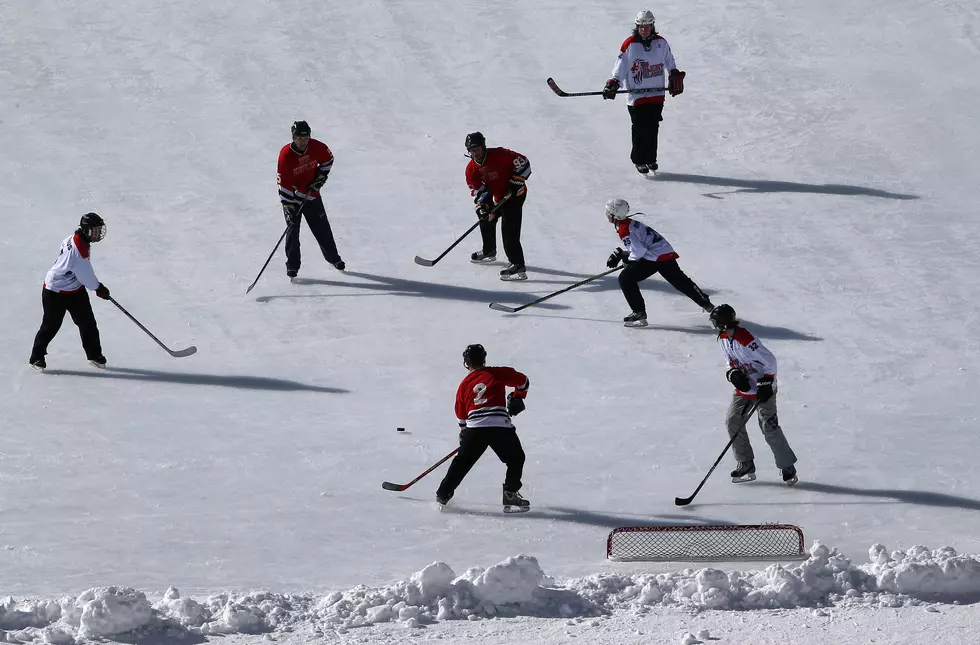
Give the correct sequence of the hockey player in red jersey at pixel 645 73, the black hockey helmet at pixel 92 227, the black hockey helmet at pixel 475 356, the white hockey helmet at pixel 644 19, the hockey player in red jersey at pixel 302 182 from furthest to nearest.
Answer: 1. the hockey player in red jersey at pixel 645 73
2. the white hockey helmet at pixel 644 19
3. the hockey player in red jersey at pixel 302 182
4. the black hockey helmet at pixel 92 227
5. the black hockey helmet at pixel 475 356

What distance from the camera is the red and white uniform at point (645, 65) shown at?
42.4 ft

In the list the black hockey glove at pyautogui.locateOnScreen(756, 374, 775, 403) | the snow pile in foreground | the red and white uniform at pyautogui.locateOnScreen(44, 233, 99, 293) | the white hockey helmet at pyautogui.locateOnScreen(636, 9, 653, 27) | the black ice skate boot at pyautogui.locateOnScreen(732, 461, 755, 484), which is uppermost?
the white hockey helmet at pyautogui.locateOnScreen(636, 9, 653, 27)

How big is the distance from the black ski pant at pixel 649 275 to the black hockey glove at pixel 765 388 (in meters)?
2.28

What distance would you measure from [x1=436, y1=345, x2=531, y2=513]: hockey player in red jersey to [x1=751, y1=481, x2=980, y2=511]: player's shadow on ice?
4.87 ft

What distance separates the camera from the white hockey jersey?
10492 millimetres

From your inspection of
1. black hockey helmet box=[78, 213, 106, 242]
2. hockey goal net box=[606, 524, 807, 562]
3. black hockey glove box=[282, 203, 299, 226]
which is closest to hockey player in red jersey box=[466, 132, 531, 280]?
black hockey glove box=[282, 203, 299, 226]

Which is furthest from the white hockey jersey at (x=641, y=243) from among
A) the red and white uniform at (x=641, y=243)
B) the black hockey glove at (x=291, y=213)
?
the black hockey glove at (x=291, y=213)

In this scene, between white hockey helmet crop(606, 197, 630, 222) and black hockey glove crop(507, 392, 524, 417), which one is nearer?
black hockey glove crop(507, 392, 524, 417)

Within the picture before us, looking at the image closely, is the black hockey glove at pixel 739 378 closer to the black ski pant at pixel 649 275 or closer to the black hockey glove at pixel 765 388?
the black hockey glove at pixel 765 388

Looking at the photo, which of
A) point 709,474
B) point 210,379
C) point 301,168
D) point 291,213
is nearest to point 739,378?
point 709,474

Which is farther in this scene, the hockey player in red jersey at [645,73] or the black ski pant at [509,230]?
the hockey player in red jersey at [645,73]

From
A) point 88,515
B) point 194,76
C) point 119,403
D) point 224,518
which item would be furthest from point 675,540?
point 194,76

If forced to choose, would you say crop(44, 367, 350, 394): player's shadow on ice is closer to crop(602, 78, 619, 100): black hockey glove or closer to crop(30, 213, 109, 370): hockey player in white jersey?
crop(30, 213, 109, 370): hockey player in white jersey

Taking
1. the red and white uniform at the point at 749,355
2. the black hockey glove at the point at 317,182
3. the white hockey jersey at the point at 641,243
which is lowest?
the red and white uniform at the point at 749,355
